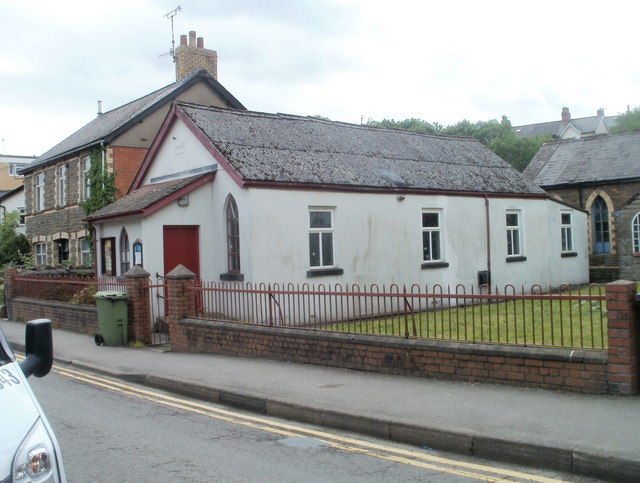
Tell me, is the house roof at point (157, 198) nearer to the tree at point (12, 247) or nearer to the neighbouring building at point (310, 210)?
the neighbouring building at point (310, 210)

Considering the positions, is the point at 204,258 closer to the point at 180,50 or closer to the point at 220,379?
the point at 220,379

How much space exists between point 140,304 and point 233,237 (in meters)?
2.92

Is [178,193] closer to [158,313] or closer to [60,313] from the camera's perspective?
[158,313]

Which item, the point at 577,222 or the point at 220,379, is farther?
the point at 577,222

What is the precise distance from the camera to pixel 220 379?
10.0 metres

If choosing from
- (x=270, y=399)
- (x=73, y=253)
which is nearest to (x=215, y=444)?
(x=270, y=399)

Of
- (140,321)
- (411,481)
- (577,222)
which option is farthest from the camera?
(577,222)

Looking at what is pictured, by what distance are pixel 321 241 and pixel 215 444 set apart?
31.7ft

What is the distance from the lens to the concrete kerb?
566 cm

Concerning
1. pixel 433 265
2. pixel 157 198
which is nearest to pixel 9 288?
pixel 157 198

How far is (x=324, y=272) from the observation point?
16.0m

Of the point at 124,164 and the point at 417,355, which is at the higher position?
the point at 124,164

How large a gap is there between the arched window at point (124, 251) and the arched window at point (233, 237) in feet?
9.54

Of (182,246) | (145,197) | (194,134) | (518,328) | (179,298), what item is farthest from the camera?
(145,197)
